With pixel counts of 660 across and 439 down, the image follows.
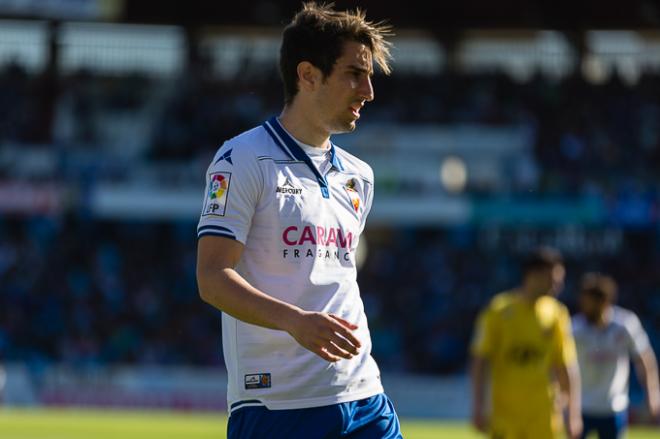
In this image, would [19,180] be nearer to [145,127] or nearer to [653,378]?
[145,127]

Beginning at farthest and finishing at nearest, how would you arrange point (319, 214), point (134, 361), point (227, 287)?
point (134, 361), point (319, 214), point (227, 287)

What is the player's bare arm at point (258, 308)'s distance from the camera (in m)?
3.83

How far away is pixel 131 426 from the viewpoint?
20203 mm

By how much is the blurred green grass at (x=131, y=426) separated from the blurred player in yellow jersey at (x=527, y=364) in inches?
329

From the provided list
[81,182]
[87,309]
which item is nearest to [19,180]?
[81,182]

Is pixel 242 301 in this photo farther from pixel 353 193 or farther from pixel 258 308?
pixel 353 193

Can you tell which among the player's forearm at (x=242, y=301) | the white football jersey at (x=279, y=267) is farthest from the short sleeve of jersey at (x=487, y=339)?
the player's forearm at (x=242, y=301)

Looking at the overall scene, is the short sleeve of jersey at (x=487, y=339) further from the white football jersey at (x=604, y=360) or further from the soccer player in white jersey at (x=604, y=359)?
the white football jersey at (x=604, y=360)

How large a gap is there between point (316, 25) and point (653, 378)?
333 inches

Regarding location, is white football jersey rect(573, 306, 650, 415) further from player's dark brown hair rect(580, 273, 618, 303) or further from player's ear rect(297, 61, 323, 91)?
Answer: player's ear rect(297, 61, 323, 91)

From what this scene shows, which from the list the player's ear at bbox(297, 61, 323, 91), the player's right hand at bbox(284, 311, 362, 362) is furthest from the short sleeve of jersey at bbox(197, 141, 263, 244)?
the player's right hand at bbox(284, 311, 362, 362)

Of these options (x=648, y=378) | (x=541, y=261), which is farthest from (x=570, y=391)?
(x=648, y=378)

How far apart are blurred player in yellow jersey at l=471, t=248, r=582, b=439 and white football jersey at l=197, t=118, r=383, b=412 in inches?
214

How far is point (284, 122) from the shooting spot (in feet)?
14.7
